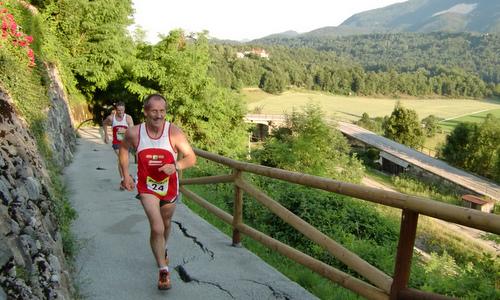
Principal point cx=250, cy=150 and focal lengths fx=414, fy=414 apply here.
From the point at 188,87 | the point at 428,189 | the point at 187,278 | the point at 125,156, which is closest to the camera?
the point at 125,156

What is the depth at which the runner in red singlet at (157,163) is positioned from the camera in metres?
3.72

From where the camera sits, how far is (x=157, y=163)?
12.3ft

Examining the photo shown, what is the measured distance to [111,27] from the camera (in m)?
25.1

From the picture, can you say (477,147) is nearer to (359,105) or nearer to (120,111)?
(120,111)

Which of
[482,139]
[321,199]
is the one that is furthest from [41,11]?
[482,139]

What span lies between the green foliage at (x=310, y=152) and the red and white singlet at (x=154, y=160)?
60.5 feet

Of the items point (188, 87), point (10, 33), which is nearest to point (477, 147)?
point (188, 87)

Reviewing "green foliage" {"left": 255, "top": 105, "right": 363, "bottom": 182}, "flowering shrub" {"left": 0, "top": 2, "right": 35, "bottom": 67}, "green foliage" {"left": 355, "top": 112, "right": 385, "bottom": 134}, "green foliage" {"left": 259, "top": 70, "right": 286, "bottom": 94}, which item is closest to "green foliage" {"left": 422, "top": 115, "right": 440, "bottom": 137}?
"green foliage" {"left": 355, "top": 112, "right": 385, "bottom": 134}

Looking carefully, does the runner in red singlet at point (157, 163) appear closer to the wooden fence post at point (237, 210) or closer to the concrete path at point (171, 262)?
the concrete path at point (171, 262)

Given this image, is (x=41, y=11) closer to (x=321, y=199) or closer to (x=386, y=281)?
(x=321, y=199)

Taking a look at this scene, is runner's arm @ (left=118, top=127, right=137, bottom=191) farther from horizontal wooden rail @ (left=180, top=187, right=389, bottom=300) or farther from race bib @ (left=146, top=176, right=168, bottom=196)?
horizontal wooden rail @ (left=180, top=187, right=389, bottom=300)

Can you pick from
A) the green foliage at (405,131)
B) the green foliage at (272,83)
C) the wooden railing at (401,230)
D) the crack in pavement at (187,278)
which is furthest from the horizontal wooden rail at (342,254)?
the green foliage at (272,83)

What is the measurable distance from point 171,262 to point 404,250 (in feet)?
9.57

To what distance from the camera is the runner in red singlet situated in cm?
372
